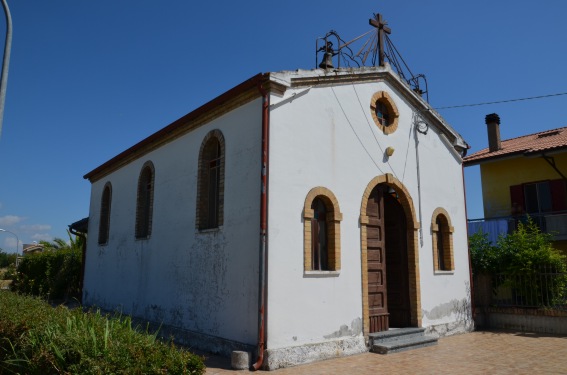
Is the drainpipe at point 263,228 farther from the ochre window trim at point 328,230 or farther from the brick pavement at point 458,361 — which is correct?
the ochre window trim at point 328,230

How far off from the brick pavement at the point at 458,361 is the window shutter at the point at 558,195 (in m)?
8.03

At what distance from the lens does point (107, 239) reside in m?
15.5

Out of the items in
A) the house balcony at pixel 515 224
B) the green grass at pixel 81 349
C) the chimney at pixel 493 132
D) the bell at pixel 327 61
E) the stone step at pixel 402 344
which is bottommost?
the stone step at pixel 402 344

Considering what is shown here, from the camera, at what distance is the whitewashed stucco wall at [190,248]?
8.52 metres

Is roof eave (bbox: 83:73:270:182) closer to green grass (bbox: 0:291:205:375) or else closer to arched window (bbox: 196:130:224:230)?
arched window (bbox: 196:130:224:230)

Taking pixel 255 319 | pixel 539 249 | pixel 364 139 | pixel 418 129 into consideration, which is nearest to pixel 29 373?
pixel 255 319

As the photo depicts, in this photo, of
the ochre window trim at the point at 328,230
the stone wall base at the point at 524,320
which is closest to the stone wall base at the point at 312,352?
the ochre window trim at the point at 328,230

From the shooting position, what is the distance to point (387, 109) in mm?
11391

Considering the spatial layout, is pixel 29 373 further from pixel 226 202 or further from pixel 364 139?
pixel 364 139

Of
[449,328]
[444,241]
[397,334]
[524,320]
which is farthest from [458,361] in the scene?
[524,320]

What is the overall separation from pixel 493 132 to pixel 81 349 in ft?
66.2

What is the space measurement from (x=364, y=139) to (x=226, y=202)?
3.48m

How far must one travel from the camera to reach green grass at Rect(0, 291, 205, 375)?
14.9ft

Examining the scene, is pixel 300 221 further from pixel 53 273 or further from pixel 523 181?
pixel 53 273
